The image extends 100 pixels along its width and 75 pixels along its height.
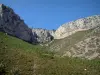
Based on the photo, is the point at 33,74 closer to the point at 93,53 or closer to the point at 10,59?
the point at 10,59

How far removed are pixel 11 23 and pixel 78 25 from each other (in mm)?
67984

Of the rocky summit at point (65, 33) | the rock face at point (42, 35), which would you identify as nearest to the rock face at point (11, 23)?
the rocky summit at point (65, 33)

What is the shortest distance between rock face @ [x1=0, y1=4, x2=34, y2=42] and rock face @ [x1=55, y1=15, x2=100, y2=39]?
153ft

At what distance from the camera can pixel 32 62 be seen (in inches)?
979

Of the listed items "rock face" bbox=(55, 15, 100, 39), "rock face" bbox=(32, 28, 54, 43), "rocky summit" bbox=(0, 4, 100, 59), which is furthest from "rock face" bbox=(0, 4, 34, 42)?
"rock face" bbox=(55, 15, 100, 39)

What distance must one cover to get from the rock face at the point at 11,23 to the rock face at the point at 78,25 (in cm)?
4671

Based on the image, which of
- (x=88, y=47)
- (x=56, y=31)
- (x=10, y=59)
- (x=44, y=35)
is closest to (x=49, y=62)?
(x=10, y=59)

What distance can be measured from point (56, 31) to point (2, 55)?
173980 mm

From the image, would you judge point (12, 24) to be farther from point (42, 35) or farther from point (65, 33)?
point (65, 33)

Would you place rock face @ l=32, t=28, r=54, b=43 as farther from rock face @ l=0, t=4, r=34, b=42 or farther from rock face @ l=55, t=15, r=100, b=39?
rock face @ l=0, t=4, r=34, b=42

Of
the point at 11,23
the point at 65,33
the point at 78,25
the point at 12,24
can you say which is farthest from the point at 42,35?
the point at 11,23

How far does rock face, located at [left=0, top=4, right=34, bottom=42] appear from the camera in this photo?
11647 cm

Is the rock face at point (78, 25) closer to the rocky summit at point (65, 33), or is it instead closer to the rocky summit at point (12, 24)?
the rocky summit at point (65, 33)

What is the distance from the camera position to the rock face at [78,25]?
15775cm
